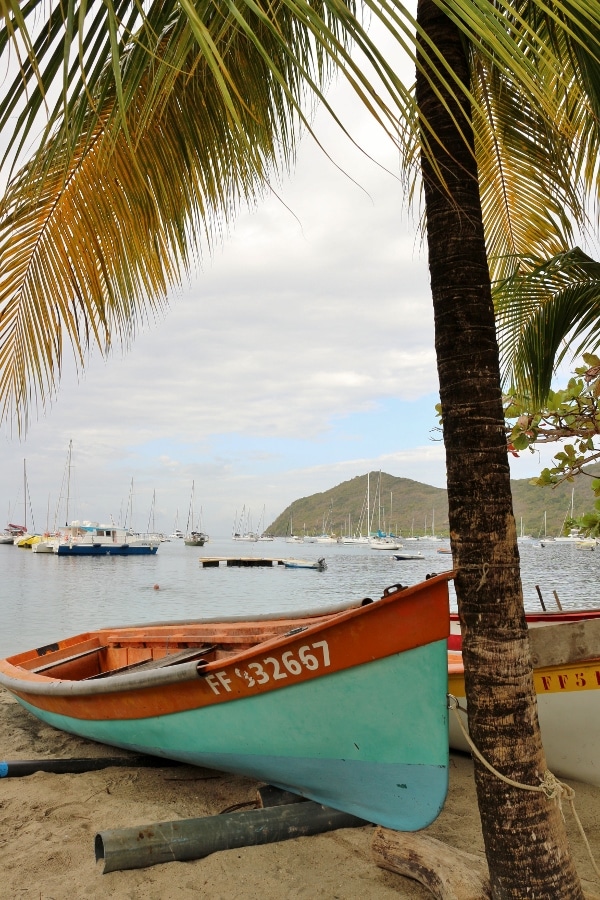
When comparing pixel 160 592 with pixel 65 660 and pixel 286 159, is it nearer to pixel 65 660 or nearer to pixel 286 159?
pixel 65 660

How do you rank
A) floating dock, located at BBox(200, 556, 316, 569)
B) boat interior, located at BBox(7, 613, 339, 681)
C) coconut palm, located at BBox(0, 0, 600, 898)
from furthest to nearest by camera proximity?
floating dock, located at BBox(200, 556, 316, 569), boat interior, located at BBox(7, 613, 339, 681), coconut palm, located at BBox(0, 0, 600, 898)

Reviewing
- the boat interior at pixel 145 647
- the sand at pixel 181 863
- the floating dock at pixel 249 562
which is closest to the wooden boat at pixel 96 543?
the floating dock at pixel 249 562

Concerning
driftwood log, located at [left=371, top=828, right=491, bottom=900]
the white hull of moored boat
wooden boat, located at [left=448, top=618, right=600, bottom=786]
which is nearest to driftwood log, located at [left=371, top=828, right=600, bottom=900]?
driftwood log, located at [left=371, top=828, right=491, bottom=900]

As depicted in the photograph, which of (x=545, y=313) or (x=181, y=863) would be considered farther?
(x=545, y=313)

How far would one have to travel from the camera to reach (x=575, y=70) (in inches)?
134

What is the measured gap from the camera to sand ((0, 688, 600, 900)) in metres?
3.65

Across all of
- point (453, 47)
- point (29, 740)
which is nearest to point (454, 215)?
point (453, 47)

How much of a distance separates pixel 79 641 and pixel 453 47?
7.39m

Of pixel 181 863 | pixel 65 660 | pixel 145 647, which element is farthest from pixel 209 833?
pixel 65 660

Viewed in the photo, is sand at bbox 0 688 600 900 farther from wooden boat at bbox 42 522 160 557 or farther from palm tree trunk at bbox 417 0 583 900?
wooden boat at bbox 42 522 160 557

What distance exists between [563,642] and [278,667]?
5.69ft

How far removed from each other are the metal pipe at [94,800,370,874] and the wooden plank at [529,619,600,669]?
1591 millimetres

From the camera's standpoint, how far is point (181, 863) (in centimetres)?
389

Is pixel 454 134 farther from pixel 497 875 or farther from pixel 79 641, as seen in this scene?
pixel 79 641
